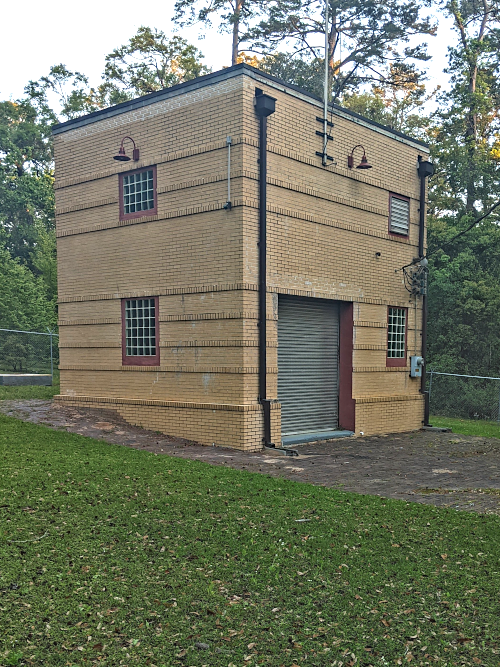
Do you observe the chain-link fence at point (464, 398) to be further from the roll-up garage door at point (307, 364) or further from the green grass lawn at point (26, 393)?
the green grass lawn at point (26, 393)

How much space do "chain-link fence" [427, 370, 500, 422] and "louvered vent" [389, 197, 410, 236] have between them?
915 centimetres

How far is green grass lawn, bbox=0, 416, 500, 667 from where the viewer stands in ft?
14.6

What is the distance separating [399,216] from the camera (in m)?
16.7

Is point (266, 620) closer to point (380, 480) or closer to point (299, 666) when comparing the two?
point (299, 666)

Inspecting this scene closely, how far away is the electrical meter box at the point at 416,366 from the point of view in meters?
16.9

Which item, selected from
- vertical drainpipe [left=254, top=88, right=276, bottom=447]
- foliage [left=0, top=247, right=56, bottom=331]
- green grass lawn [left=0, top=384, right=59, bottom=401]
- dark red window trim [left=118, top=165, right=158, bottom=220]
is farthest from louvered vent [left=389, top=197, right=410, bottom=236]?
foliage [left=0, top=247, right=56, bottom=331]

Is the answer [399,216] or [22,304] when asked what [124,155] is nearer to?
[399,216]

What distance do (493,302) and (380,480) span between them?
18.7 metres

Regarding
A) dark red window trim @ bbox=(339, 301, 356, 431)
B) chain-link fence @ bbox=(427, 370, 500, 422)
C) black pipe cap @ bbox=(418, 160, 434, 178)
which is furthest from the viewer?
chain-link fence @ bbox=(427, 370, 500, 422)

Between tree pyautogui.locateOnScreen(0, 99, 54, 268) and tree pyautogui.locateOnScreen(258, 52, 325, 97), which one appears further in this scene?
tree pyautogui.locateOnScreen(0, 99, 54, 268)

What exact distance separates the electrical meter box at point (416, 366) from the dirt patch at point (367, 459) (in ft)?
6.00

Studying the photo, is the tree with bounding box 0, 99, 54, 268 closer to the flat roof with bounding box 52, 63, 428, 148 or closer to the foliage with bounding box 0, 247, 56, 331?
the foliage with bounding box 0, 247, 56, 331

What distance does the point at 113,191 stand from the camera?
1430cm

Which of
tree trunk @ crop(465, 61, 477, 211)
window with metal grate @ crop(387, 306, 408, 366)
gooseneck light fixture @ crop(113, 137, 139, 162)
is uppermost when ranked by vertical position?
tree trunk @ crop(465, 61, 477, 211)
